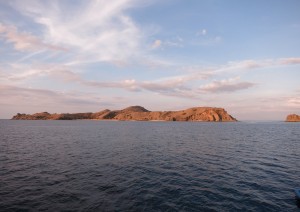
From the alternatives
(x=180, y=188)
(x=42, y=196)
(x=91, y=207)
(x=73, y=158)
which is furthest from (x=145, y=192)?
(x=73, y=158)

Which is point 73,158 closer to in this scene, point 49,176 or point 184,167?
point 49,176

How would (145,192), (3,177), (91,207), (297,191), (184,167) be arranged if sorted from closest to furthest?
(91,207) → (297,191) → (145,192) → (3,177) → (184,167)

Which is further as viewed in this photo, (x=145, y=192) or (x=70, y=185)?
(x=70, y=185)

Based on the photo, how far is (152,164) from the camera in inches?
1494

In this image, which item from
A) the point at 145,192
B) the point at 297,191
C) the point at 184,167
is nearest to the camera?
the point at 297,191

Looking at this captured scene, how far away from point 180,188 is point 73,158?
24376mm

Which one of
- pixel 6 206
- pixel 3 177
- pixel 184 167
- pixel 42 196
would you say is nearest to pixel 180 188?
pixel 184 167

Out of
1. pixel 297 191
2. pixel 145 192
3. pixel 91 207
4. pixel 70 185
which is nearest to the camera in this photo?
pixel 91 207

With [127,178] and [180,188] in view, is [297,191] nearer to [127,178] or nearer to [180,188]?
[180,188]

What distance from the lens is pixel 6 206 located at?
1973 centimetres

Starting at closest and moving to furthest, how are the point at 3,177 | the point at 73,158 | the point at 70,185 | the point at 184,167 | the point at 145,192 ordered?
the point at 145,192
the point at 70,185
the point at 3,177
the point at 184,167
the point at 73,158

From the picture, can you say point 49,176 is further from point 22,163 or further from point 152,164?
point 152,164

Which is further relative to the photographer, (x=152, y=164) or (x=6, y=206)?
(x=152, y=164)

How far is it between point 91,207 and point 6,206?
7547 mm
